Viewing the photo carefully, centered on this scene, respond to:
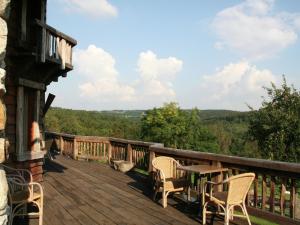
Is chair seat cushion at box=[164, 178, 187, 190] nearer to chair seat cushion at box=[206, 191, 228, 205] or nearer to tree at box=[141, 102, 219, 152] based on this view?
chair seat cushion at box=[206, 191, 228, 205]

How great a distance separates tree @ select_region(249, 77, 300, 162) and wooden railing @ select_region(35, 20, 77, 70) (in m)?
15.7

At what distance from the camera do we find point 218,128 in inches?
2694

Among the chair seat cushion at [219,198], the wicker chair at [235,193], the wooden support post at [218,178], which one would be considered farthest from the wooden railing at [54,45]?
the wicker chair at [235,193]

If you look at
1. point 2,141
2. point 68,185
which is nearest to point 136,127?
point 68,185

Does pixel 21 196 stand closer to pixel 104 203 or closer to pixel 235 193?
pixel 104 203

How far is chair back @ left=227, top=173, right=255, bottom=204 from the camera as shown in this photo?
174 inches

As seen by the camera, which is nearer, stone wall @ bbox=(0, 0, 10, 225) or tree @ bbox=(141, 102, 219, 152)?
stone wall @ bbox=(0, 0, 10, 225)

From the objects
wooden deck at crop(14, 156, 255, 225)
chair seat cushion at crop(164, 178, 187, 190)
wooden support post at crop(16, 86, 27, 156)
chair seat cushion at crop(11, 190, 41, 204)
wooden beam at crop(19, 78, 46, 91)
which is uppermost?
wooden beam at crop(19, 78, 46, 91)

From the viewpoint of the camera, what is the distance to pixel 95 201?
638 cm

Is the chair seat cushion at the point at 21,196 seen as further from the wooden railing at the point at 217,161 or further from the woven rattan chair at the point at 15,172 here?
the wooden railing at the point at 217,161

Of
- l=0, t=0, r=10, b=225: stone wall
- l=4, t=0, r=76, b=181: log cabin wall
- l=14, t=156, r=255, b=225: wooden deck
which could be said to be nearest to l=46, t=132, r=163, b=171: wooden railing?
l=14, t=156, r=255, b=225: wooden deck

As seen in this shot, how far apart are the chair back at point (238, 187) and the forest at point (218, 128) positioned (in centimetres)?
1693

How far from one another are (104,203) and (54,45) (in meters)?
3.53

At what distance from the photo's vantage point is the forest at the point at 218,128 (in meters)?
20.6
